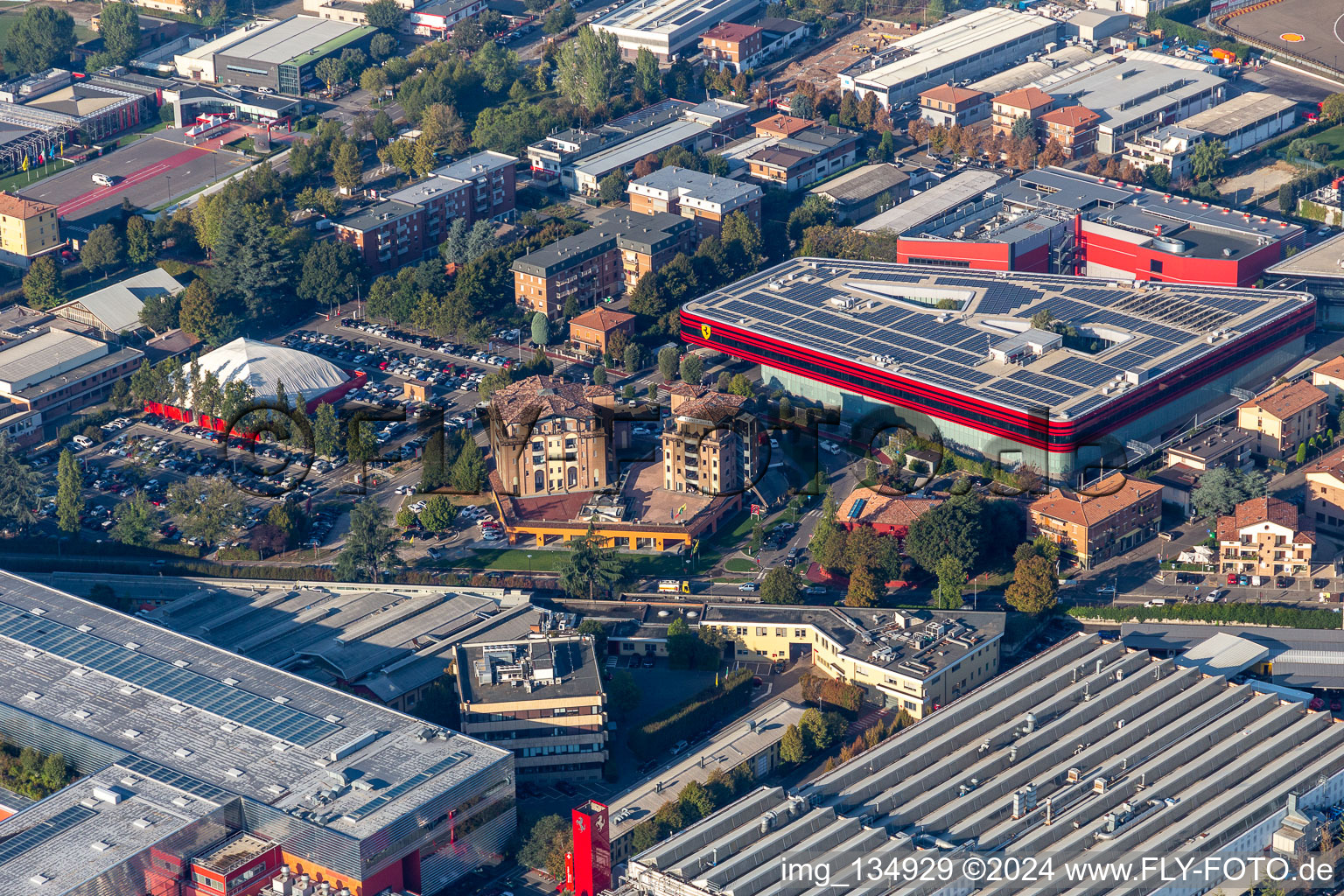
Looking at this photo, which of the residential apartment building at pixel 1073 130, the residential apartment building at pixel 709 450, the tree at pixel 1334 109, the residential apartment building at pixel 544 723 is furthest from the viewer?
the tree at pixel 1334 109

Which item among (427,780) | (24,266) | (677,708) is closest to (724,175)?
(24,266)

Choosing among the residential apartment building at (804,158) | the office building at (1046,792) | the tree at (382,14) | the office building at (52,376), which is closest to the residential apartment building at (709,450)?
the office building at (1046,792)

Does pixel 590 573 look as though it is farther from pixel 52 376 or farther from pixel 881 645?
pixel 52 376

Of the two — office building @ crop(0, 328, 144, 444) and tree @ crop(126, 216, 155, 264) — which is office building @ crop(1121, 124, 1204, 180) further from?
office building @ crop(0, 328, 144, 444)

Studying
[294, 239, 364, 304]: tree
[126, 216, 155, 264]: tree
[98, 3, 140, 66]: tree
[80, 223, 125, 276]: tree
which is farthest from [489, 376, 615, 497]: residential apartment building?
[98, 3, 140, 66]: tree

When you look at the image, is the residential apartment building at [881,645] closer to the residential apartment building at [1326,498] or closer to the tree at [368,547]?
the tree at [368,547]

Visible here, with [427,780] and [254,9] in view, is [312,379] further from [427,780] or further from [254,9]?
[254,9]
